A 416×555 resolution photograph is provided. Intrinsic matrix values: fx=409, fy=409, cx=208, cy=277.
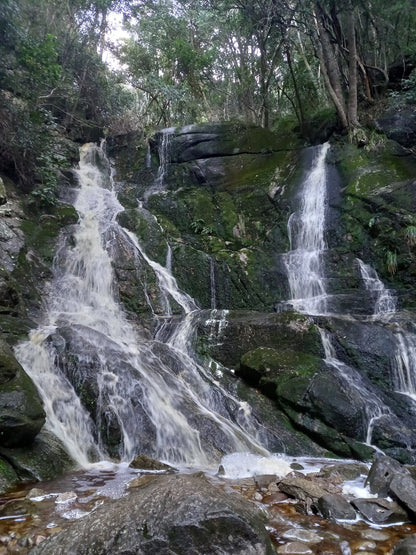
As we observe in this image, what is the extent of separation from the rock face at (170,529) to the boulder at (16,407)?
247 centimetres

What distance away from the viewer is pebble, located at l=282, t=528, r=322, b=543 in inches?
137

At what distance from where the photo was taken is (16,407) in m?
5.23

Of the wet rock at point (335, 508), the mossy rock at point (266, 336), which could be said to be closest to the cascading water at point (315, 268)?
the mossy rock at point (266, 336)

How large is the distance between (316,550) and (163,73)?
997 inches

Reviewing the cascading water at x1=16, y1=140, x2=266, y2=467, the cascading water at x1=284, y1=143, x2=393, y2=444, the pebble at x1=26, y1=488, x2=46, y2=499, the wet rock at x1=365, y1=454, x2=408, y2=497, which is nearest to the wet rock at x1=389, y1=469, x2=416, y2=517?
the wet rock at x1=365, y1=454, x2=408, y2=497

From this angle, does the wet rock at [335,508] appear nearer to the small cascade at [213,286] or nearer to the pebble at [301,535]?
the pebble at [301,535]

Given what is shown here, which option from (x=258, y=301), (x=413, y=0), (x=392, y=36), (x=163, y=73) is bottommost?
(x=258, y=301)

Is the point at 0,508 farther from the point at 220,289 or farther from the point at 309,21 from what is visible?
the point at 309,21

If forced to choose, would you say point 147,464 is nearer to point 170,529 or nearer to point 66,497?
point 66,497

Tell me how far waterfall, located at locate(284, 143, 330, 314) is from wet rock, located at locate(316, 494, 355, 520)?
24.6ft

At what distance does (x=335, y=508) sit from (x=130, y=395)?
3.94m

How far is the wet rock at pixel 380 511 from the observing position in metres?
3.91

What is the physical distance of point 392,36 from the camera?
17.1 m

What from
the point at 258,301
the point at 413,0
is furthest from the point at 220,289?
the point at 413,0
